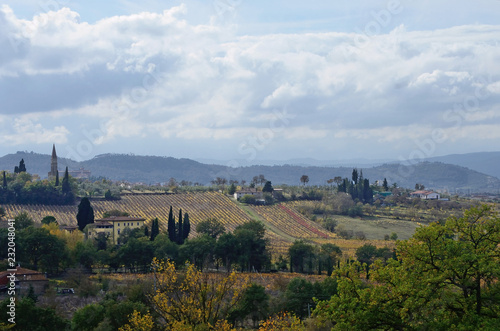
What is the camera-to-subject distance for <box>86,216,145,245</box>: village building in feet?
223

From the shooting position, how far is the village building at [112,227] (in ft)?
223

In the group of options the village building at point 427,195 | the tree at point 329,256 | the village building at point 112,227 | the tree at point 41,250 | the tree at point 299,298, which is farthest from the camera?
the village building at point 427,195

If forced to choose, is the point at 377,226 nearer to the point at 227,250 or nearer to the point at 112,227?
the point at 227,250

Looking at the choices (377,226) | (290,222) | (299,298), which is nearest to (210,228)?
(290,222)

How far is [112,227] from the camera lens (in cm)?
7125

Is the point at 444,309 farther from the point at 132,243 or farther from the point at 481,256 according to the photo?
the point at 132,243

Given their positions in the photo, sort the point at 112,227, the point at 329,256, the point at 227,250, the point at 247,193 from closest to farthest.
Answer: the point at 329,256 → the point at 227,250 → the point at 112,227 → the point at 247,193

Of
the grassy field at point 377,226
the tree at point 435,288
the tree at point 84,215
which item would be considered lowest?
the grassy field at point 377,226

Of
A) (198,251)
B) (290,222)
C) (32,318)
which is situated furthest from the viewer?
(290,222)

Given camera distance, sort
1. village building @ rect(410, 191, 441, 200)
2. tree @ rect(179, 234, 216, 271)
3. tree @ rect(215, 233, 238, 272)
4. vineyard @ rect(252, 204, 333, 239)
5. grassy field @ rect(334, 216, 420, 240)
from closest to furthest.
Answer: tree @ rect(179, 234, 216, 271), tree @ rect(215, 233, 238, 272), grassy field @ rect(334, 216, 420, 240), vineyard @ rect(252, 204, 333, 239), village building @ rect(410, 191, 441, 200)

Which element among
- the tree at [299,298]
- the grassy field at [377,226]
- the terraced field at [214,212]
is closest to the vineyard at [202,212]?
the terraced field at [214,212]

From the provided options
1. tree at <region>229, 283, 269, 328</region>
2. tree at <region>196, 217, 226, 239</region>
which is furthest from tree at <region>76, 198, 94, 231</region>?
tree at <region>229, 283, 269, 328</region>

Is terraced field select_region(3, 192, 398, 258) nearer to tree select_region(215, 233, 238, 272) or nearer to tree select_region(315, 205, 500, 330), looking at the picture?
tree select_region(215, 233, 238, 272)

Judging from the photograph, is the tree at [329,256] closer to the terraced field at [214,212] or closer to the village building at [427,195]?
the terraced field at [214,212]
